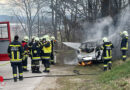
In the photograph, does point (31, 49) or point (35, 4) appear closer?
point (31, 49)

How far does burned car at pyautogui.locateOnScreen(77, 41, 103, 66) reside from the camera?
11.5 metres

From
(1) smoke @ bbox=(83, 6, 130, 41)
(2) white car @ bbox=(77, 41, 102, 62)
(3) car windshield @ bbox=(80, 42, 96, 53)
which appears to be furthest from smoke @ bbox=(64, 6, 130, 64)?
(2) white car @ bbox=(77, 41, 102, 62)

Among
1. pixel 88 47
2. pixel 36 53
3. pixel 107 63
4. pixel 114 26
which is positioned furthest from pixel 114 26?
pixel 36 53

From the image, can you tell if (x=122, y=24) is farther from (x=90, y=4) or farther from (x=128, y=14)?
(x=90, y=4)

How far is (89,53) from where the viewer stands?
11695mm

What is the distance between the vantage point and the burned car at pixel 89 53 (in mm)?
11516

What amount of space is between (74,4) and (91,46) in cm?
625

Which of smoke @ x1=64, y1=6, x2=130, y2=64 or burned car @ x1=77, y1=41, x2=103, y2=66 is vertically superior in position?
smoke @ x1=64, y1=6, x2=130, y2=64

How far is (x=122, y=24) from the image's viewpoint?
1638 centimetres

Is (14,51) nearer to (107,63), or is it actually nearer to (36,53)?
(36,53)

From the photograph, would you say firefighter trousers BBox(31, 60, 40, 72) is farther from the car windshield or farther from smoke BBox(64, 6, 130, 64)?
smoke BBox(64, 6, 130, 64)

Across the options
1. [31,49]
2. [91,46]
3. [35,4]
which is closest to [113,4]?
[91,46]

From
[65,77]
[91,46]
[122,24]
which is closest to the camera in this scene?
[65,77]

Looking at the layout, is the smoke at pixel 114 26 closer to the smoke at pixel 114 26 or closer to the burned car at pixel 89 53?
the smoke at pixel 114 26
